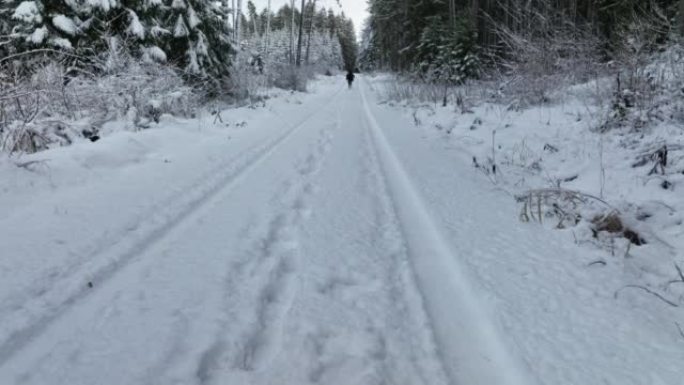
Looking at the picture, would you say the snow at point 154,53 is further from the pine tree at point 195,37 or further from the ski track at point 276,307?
the ski track at point 276,307

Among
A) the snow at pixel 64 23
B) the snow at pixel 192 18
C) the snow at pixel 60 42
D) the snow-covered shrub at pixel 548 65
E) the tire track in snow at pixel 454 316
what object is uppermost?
the snow at pixel 192 18

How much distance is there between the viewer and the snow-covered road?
1648mm

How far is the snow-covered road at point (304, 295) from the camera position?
1648 mm

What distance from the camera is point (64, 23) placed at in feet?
29.5

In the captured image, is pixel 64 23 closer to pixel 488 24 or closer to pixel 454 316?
pixel 454 316

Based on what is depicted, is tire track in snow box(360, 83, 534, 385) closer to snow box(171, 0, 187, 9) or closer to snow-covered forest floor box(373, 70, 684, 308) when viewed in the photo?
snow-covered forest floor box(373, 70, 684, 308)

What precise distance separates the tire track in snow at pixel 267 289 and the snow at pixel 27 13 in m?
8.34

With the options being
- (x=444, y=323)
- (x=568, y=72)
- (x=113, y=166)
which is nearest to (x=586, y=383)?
(x=444, y=323)

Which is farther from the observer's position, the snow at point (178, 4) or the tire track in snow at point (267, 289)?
the snow at point (178, 4)

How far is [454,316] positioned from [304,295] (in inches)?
28.8

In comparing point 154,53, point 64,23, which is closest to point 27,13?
point 64,23

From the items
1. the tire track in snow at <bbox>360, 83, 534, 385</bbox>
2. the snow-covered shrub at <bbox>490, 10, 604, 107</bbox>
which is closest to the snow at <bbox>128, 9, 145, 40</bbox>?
the snow-covered shrub at <bbox>490, 10, 604, 107</bbox>

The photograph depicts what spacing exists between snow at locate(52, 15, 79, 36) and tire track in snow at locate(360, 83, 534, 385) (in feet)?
29.7

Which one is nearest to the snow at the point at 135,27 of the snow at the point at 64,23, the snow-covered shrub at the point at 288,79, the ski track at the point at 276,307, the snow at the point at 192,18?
the snow at the point at 64,23
